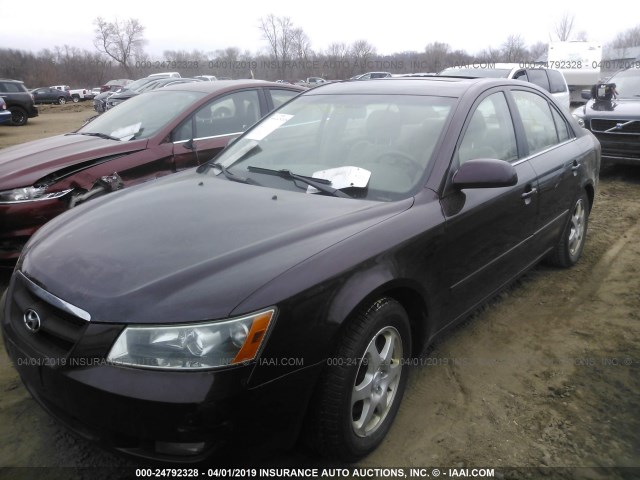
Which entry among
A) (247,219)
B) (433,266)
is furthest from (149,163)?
(433,266)

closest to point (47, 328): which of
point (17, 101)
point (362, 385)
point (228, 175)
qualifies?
point (362, 385)

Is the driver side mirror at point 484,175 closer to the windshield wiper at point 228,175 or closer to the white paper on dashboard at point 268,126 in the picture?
the windshield wiper at point 228,175

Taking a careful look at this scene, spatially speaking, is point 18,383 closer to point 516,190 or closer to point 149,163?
point 149,163

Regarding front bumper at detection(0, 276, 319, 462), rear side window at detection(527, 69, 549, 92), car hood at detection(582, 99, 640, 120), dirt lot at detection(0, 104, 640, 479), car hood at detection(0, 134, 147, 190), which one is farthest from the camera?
rear side window at detection(527, 69, 549, 92)

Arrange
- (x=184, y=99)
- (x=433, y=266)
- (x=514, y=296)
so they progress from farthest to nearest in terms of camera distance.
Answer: (x=184, y=99) → (x=514, y=296) → (x=433, y=266)

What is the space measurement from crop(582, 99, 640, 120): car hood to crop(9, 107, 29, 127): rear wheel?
2032 centimetres

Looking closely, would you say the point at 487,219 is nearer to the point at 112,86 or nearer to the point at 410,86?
the point at 410,86

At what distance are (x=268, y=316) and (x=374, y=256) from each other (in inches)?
23.7

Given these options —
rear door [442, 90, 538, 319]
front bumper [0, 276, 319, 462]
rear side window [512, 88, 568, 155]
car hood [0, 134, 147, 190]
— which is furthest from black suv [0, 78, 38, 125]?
front bumper [0, 276, 319, 462]

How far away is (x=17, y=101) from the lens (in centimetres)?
2017

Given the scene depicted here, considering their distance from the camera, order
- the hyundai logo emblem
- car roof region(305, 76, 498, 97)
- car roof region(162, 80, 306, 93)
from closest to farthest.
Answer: the hyundai logo emblem, car roof region(305, 76, 498, 97), car roof region(162, 80, 306, 93)

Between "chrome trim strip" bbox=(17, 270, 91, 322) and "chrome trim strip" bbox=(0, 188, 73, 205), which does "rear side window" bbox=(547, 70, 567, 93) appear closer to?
"chrome trim strip" bbox=(0, 188, 73, 205)

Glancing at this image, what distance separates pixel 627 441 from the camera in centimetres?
249

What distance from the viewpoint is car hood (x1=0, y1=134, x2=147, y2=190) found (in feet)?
13.5
